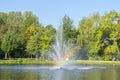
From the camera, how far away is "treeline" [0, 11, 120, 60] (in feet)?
247

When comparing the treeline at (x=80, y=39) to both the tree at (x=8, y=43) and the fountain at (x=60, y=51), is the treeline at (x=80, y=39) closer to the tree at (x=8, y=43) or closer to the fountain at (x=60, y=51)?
the tree at (x=8, y=43)

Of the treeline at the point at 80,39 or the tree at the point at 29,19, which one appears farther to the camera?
the tree at the point at 29,19

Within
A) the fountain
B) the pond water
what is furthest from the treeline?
the pond water

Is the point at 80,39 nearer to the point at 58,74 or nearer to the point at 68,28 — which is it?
the point at 68,28

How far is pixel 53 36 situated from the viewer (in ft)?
249

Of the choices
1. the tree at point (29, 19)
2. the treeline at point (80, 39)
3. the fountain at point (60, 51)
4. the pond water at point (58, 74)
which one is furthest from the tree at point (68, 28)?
the pond water at point (58, 74)

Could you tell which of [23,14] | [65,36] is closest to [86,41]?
[65,36]

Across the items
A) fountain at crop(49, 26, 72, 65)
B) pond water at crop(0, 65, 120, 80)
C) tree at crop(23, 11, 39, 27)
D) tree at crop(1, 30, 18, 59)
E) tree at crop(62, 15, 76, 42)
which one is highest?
tree at crop(23, 11, 39, 27)

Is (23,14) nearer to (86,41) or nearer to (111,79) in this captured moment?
(86,41)

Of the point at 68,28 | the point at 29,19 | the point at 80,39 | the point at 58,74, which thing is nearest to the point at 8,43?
the point at 68,28

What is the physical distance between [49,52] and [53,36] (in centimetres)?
369

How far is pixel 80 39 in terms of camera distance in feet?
257

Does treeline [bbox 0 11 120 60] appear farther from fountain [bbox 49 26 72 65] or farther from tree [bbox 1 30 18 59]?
fountain [bbox 49 26 72 65]

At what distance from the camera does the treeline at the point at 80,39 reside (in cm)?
7544
